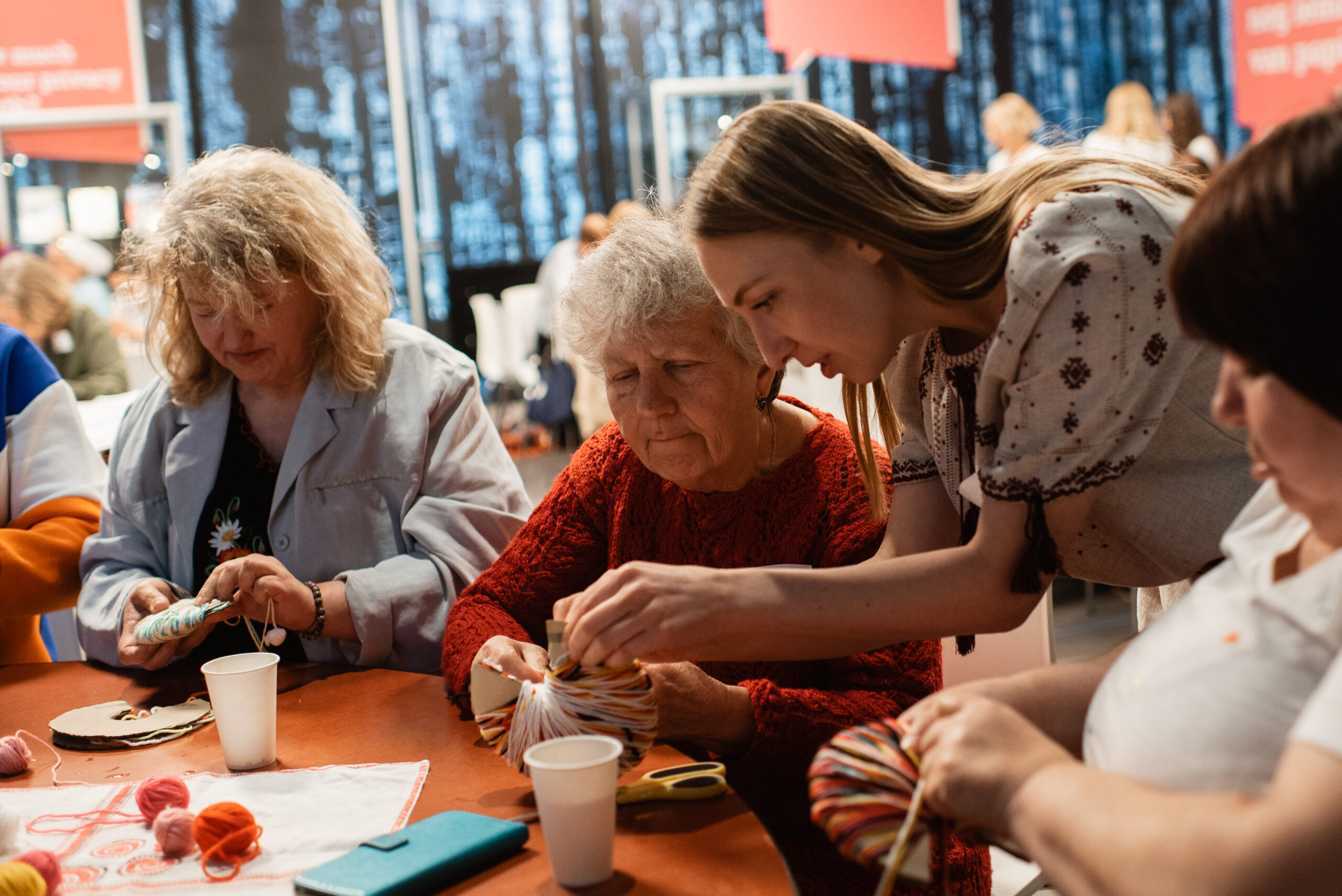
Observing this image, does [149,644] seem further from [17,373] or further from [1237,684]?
[1237,684]

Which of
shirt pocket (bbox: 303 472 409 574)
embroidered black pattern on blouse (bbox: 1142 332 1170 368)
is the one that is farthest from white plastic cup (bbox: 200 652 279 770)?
embroidered black pattern on blouse (bbox: 1142 332 1170 368)

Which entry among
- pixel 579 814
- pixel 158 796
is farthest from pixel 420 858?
pixel 158 796

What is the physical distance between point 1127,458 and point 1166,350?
5.0 inches

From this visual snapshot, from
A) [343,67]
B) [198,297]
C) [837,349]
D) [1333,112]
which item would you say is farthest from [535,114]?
[1333,112]

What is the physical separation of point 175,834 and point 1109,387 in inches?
43.1

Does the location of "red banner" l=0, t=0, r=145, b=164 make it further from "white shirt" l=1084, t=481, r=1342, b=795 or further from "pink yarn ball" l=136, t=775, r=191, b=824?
"white shirt" l=1084, t=481, r=1342, b=795

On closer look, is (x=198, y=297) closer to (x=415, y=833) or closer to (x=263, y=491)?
(x=263, y=491)

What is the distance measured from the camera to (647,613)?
1229mm

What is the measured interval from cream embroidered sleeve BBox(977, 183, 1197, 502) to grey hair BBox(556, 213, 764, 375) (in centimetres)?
52

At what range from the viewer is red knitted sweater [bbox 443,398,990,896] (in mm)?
1478

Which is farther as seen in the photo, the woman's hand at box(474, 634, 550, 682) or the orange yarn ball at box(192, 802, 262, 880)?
the woman's hand at box(474, 634, 550, 682)

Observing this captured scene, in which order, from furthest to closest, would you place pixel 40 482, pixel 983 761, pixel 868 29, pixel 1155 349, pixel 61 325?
1. pixel 868 29
2. pixel 61 325
3. pixel 40 482
4. pixel 1155 349
5. pixel 983 761

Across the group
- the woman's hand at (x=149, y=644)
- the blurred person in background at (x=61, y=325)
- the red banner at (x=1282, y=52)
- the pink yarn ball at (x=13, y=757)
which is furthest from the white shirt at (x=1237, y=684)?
the red banner at (x=1282, y=52)

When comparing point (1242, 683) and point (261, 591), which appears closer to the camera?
point (1242, 683)
